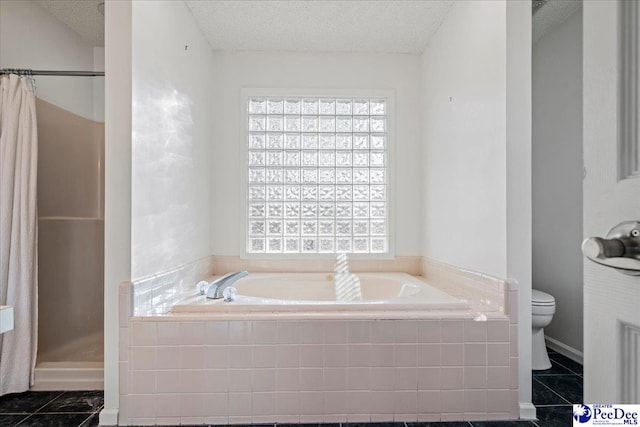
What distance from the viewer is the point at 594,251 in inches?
16.3

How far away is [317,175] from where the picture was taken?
3189 mm

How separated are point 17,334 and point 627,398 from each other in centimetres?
276

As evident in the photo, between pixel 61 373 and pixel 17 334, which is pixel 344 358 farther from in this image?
pixel 17 334

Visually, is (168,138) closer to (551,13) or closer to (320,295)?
(320,295)

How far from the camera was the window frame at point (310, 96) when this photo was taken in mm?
3141

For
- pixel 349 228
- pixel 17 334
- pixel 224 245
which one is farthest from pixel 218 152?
pixel 17 334

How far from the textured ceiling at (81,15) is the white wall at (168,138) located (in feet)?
2.35

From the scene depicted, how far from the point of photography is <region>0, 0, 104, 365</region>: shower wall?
2.57 metres

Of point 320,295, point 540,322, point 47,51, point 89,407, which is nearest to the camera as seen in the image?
point 89,407

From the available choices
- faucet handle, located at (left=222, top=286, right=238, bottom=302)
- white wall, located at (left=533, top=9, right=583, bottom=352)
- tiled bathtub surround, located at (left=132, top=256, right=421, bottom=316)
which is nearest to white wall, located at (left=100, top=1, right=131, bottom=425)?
tiled bathtub surround, located at (left=132, top=256, right=421, bottom=316)

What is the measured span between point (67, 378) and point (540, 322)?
2954 mm

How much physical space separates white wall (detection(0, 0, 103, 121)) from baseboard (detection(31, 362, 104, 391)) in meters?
1.74

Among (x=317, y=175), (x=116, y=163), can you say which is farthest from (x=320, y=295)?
(x=116, y=163)

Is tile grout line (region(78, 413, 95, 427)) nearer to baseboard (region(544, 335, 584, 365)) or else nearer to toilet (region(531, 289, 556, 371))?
toilet (region(531, 289, 556, 371))
